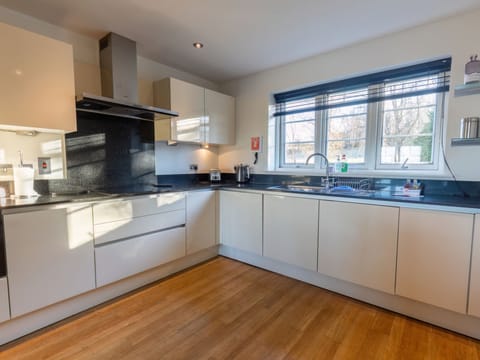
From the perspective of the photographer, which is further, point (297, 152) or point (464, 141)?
point (297, 152)

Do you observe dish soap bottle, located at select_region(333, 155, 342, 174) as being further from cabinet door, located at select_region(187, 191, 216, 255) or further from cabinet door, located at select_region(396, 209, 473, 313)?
cabinet door, located at select_region(187, 191, 216, 255)

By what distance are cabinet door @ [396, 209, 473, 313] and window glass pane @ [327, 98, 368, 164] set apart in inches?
40.8

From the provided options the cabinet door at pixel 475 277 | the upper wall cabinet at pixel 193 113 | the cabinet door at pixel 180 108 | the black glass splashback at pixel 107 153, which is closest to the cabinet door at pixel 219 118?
the upper wall cabinet at pixel 193 113

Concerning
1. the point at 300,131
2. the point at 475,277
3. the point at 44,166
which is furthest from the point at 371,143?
the point at 44,166

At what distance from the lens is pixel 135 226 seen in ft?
6.89

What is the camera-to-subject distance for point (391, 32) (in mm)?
2180

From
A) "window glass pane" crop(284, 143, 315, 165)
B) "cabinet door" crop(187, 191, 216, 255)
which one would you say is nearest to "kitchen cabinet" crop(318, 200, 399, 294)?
"window glass pane" crop(284, 143, 315, 165)

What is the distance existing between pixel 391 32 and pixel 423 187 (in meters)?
1.42

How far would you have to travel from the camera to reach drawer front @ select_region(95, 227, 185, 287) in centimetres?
192

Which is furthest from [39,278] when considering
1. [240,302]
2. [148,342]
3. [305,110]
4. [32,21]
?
[305,110]

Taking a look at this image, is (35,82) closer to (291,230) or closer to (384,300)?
(291,230)

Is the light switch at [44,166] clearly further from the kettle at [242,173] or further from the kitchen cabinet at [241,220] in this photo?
the kettle at [242,173]

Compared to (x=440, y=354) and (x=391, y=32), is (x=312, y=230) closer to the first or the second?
(x=440, y=354)

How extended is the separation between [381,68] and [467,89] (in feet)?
2.30
